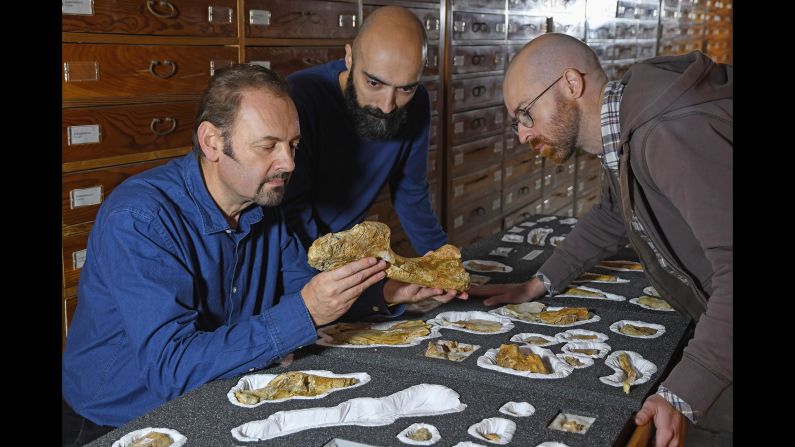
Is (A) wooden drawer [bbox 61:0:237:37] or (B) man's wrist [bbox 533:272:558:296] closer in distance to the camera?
(B) man's wrist [bbox 533:272:558:296]

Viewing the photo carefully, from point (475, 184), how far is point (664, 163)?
13.3 ft

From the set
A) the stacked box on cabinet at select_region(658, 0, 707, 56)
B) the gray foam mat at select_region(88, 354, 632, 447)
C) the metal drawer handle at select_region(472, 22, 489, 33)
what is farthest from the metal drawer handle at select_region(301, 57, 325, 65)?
the stacked box on cabinet at select_region(658, 0, 707, 56)

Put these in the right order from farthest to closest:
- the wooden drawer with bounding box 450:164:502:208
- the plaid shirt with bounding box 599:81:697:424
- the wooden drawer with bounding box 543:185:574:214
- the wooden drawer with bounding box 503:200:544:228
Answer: the wooden drawer with bounding box 543:185:574:214 → the wooden drawer with bounding box 503:200:544:228 → the wooden drawer with bounding box 450:164:502:208 → the plaid shirt with bounding box 599:81:697:424

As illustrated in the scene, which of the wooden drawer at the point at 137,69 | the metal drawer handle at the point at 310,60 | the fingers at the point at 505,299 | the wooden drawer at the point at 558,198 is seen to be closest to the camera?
the fingers at the point at 505,299

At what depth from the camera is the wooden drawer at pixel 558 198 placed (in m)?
7.43

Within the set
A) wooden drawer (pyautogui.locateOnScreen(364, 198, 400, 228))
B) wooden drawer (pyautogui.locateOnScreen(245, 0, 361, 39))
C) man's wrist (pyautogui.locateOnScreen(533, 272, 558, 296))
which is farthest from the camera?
wooden drawer (pyautogui.locateOnScreen(364, 198, 400, 228))

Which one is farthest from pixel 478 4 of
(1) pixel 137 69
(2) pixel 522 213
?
(1) pixel 137 69

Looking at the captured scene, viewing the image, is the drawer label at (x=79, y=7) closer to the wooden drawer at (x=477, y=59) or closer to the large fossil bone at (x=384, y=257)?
the large fossil bone at (x=384, y=257)

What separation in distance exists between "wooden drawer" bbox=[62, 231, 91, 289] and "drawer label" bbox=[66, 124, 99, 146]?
33 centimetres

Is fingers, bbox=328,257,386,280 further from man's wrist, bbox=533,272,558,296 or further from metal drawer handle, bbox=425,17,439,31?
metal drawer handle, bbox=425,17,439,31

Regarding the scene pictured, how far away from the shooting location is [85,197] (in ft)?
10.2

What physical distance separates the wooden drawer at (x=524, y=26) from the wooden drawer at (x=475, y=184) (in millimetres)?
1048

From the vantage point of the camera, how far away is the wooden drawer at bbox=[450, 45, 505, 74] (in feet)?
18.1

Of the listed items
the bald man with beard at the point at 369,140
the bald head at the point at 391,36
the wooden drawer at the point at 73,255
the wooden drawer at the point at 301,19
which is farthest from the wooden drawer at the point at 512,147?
the wooden drawer at the point at 73,255
